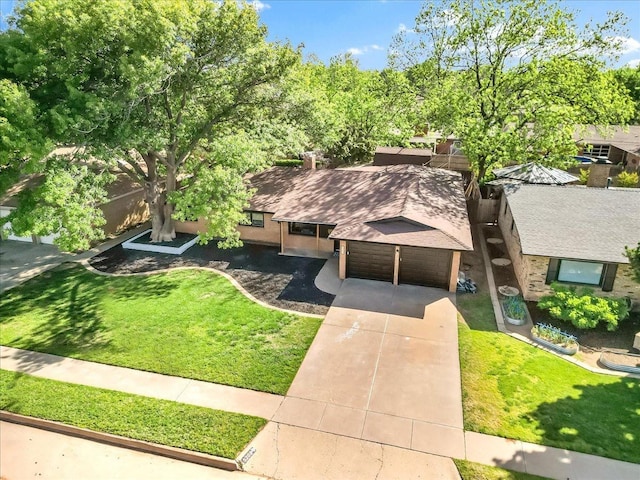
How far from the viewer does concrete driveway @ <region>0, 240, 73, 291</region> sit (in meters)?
19.0

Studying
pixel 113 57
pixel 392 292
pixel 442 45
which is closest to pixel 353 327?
pixel 392 292

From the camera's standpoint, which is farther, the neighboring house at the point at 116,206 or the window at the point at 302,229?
the neighboring house at the point at 116,206

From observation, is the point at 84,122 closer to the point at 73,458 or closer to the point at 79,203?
the point at 79,203

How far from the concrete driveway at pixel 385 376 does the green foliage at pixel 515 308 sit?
202 cm

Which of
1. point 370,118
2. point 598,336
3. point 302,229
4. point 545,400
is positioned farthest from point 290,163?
point 545,400

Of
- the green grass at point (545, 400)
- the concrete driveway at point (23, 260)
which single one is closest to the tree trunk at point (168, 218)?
the concrete driveway at point (23, 260)

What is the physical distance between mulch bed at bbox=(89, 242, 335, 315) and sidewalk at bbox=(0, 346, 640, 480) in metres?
5.06

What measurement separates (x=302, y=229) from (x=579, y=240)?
1195 centimetres

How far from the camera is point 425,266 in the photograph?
59.0 ft

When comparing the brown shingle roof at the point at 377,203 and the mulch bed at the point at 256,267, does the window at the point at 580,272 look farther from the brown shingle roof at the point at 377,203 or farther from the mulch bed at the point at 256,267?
the mulch bed at the point at 256,267

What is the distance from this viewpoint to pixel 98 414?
1126 centimetres

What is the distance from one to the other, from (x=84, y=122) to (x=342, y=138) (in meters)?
21.9

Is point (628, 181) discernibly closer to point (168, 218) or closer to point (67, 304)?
point (168, 218)

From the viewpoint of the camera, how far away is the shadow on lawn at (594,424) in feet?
32.1
